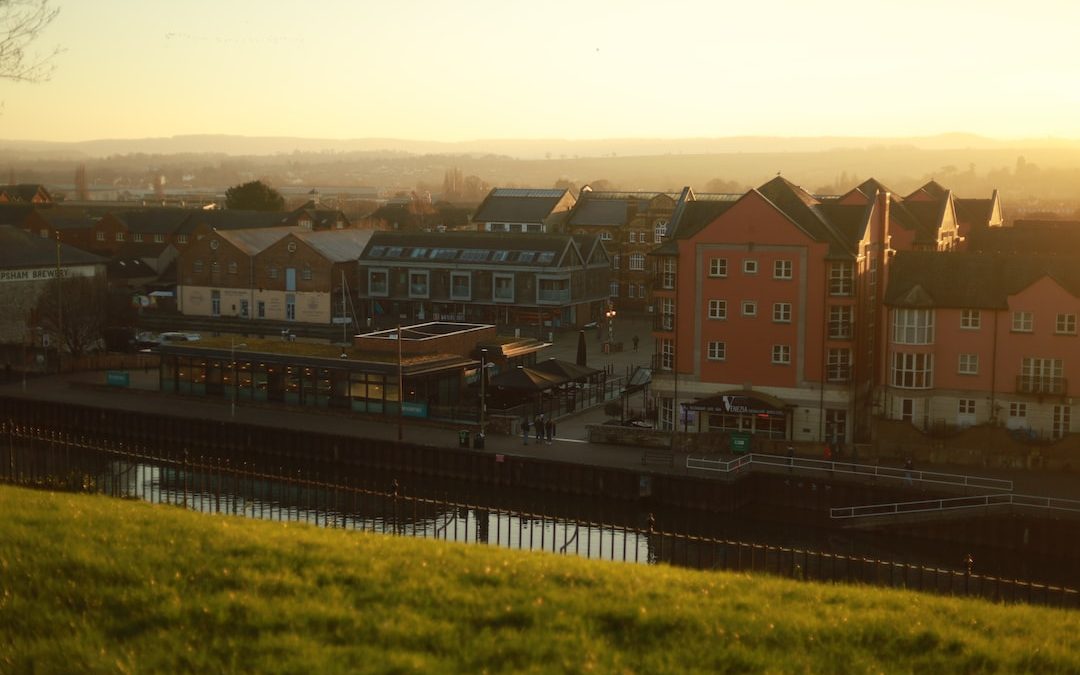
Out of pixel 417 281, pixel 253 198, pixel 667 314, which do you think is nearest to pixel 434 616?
pixel 667 314

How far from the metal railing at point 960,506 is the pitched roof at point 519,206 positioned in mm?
58550

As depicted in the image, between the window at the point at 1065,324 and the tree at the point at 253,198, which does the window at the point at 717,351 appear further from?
the tree at the point at 253,198

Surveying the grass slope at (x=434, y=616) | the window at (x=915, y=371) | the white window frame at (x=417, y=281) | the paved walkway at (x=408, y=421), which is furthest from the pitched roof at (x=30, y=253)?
the grass slope at (x=434, y=616)

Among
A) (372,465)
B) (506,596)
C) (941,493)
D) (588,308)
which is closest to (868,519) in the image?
(941,493)

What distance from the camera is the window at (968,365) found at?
142 ft

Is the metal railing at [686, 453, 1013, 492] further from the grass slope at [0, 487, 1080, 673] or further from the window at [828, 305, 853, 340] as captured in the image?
the grass slope at [0, 487, 1080, 673]

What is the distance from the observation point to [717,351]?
1775 inches

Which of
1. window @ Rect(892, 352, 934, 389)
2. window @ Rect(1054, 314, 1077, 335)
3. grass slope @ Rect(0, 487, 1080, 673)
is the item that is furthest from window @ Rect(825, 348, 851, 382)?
grass slope @ Rect(0, 487, 1080, 673)

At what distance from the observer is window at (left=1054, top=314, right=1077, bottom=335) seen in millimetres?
42125

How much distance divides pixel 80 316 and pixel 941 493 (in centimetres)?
4430

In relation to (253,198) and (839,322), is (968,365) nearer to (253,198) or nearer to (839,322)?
(839,322)

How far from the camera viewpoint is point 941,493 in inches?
1452

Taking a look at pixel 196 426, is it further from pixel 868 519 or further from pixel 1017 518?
pixel 1017 518

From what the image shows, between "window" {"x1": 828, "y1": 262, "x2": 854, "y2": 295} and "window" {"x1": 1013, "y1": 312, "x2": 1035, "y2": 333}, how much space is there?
18.3ft
